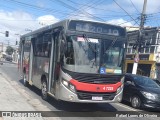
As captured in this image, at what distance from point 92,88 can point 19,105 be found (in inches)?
96.0

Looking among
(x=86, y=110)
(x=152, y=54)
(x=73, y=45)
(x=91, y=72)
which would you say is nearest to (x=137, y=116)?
(x=86, y=110)

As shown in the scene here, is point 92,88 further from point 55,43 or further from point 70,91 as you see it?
point 55,43

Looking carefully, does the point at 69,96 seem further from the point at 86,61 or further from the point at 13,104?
the point at 13,104

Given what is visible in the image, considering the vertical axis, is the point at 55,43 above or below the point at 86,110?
above

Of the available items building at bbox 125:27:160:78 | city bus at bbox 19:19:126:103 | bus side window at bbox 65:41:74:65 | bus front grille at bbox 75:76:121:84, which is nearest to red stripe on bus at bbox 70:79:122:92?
city bus at bbox 19:19:126:103

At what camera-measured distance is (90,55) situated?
1038cm

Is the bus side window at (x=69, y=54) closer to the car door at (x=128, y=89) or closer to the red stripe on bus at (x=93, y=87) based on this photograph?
the red stripe on bus at (x=93, y=87)

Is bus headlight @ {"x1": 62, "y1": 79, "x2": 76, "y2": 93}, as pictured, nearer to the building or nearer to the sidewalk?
the sidewalk

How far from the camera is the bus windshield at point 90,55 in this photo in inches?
401

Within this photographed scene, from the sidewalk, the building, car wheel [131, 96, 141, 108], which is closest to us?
the sidewalk

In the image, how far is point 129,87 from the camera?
1416 centimetres

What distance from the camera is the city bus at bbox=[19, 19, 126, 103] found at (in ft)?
33.4

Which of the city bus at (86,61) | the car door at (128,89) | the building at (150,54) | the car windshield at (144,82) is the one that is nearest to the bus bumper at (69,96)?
the city bus at (86,61)

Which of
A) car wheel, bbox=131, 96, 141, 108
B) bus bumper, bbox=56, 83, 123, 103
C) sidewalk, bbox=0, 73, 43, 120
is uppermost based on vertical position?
bus bumper, bbox=56, 83, 123, 103
